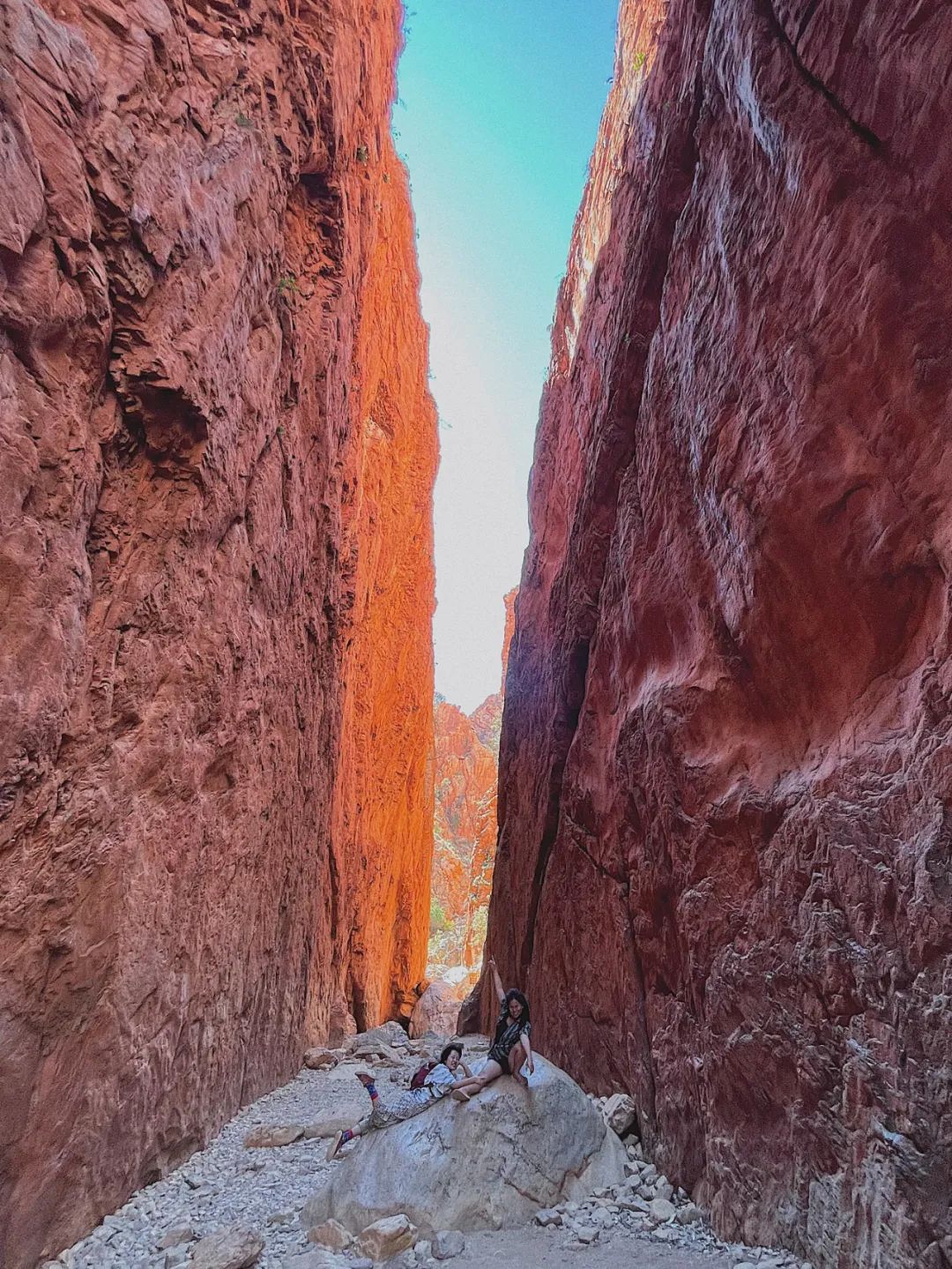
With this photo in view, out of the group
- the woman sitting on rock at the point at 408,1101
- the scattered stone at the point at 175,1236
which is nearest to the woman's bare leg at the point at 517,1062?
the woman sitting on rock at the point at 408,1101

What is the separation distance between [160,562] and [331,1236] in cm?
536

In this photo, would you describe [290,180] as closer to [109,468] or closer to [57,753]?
[109,468]

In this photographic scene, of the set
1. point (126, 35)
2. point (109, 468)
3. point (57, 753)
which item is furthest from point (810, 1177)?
point (126, 35)

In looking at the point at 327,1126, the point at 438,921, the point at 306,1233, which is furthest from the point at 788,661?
the point at 438,921

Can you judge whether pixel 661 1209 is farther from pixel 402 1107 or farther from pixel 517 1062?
pixel 402 1107

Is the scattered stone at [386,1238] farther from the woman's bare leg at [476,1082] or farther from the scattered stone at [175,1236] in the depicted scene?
the scattered stone at [175,1236]

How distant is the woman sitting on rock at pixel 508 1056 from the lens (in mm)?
5566

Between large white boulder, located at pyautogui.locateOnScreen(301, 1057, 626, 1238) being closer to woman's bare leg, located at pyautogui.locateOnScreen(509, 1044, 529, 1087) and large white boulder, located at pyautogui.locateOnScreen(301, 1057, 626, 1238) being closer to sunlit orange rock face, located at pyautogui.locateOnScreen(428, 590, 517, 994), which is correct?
woman's bare leg, located at pyautogui.locateOnScreen(509, 1044, 529, 1087)

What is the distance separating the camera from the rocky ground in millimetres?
4391

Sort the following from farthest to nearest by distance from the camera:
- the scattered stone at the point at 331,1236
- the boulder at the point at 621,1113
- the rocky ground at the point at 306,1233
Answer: the boulder at the point at 621,1113 → the scattered stone at the point at 331,1236 → the rocky ground at the point at 306,1233

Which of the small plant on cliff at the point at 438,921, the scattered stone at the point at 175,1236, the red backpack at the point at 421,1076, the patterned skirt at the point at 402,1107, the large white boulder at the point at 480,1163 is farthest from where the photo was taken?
the small plant on cliff at the point at 438,921

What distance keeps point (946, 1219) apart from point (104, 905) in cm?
542

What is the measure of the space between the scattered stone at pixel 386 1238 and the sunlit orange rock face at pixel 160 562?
199 cm

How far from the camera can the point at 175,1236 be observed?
15.7ft
